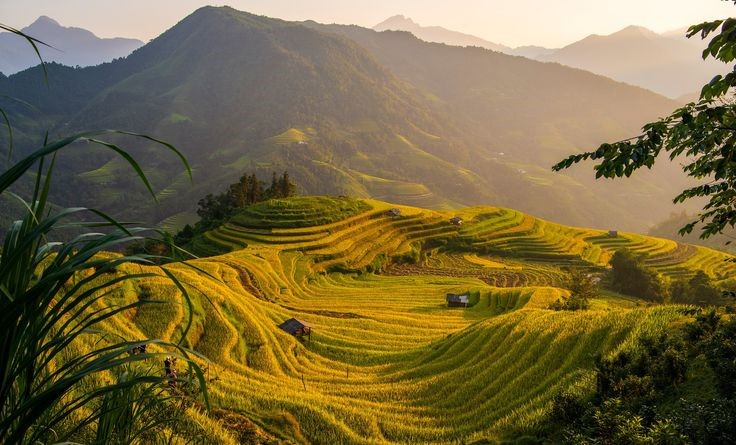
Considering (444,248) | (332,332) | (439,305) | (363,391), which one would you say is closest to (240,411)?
(363,391)

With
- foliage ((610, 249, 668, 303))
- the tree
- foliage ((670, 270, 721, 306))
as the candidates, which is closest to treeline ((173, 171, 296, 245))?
foliage ((610, 249, 668, 303))

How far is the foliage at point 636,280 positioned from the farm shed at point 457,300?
3750 cm

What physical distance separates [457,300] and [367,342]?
960 inches

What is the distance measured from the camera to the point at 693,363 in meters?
10.5

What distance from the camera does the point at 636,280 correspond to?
73.9 metres

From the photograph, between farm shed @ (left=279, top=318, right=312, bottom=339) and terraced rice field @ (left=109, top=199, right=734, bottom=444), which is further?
farm shed @ (left=279, top=318, right=312, bottom=339)

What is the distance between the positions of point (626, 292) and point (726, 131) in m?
79.6

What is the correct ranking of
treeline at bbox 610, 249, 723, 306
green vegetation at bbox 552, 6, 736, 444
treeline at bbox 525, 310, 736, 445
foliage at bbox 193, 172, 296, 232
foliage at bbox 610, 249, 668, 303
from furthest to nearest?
foliage at bbox 193, 172, 296, 232 < foliage at bbox 610, 249, 668, 303 < treeline at bbox 610, 249, 723, 306 < treeline at bbox 525, 310, 736, 445 < green vegetation at bbox 552, 6, 736, 444

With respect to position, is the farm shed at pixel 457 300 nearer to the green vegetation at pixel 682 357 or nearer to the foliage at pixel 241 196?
the green vegetation at pixel 682 357

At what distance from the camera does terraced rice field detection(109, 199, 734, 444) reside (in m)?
12.1

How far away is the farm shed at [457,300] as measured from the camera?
2048 inches

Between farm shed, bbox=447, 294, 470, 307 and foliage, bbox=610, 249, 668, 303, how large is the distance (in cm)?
3750

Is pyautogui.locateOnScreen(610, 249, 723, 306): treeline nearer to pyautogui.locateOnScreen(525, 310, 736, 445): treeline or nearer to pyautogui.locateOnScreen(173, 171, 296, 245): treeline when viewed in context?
pyautogui.locateOnScreen(173, 171, 296, 245): treeline

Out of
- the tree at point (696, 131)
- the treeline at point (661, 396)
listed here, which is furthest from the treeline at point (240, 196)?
the tree at point (696, 131)
